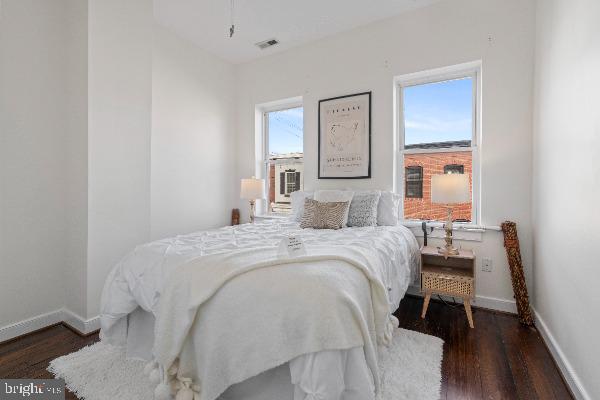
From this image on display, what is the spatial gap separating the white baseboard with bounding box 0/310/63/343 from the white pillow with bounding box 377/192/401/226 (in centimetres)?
304

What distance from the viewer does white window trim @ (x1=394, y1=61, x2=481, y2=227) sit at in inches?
114

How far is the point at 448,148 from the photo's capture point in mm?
3043

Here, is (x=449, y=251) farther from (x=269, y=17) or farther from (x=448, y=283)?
(x=269, y=17)

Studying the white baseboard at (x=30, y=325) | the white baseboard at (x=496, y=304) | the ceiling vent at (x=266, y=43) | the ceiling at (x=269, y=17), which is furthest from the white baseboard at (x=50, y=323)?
the ceiling vent at (x=266, y=43)

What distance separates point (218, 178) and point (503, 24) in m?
3.67

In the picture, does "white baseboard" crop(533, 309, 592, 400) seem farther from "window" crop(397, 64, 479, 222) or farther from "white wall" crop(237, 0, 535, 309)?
"window" crop(397, 64, 479, 222)

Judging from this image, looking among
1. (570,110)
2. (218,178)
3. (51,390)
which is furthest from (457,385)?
(218,178)

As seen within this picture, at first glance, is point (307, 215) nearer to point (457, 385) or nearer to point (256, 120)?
point (457, 385)

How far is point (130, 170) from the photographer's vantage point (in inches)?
103

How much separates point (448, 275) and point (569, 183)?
3.53ft

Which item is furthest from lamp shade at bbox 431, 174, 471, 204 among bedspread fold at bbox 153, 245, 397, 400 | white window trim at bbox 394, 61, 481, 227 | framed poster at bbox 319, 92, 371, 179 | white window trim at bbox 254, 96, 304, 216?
white window trim at bbox 254, 96, 304, 216

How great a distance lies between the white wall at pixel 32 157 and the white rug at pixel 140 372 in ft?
2.73

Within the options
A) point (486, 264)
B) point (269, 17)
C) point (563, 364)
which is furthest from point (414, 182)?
point (269, 17)

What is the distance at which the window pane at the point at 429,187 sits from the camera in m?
2.99
